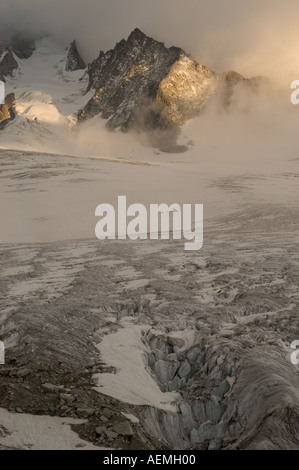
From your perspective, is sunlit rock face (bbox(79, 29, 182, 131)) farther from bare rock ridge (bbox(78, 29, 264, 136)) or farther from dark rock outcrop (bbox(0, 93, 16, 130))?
dark rock outcrop (bbox(0, 93, 16, 130))

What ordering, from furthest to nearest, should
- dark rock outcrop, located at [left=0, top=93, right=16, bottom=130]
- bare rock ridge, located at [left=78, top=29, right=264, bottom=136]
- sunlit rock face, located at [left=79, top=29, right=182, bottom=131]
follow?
sunlit rock face, located at [left=79, top=29, right=182, bottom=131], bare rock ridge, located at [left=78, top=29, right=264, bottom=136], dark rock outcrop, located at [left=0, top=93, right=16, bottom=130]

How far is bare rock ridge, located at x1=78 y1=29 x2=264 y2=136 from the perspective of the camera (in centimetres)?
16950

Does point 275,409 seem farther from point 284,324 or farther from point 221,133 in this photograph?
point 221,133

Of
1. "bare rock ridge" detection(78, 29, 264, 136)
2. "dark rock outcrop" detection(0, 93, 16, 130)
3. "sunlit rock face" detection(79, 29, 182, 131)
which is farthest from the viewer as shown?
"sunlit rock face" detection(79, 29, 182, 131)

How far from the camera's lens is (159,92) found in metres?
171

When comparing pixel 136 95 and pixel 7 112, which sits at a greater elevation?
pixel 136 95

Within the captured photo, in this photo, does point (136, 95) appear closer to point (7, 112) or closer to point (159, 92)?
point (159, 92)

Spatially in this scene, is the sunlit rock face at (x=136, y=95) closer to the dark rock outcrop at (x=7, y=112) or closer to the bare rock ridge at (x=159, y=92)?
the bare rock ridge at (x=159, y=92)

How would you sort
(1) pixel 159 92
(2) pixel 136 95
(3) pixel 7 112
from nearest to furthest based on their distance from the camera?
(3) pixel 7 112, (1) pixel 159 92, (2) pixel 136 95

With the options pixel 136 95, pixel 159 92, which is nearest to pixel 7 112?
pixel 136 95

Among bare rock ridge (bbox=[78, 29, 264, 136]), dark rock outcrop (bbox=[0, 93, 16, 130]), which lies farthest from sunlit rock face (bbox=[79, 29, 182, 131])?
dark rock outcrop (bbox=[0, 93, 16, 130])

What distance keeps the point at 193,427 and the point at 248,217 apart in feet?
86.0

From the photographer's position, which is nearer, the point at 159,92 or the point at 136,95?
the point at 159,92
